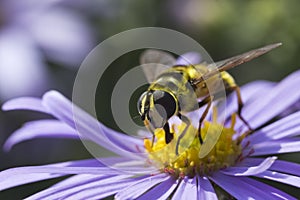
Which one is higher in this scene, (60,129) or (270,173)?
(60,129)

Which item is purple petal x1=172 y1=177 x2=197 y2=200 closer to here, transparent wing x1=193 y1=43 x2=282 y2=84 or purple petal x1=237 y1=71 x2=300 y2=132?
transparent wing x1=193 y1=43 x2=282 y2=84

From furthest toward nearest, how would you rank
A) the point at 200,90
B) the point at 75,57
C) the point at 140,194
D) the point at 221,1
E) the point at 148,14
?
the point at 75,57, the point at 148,14, the point at 221,1, the point at 200,90, the point at 140,194

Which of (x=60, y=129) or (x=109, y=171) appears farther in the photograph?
(x=60, y=129)

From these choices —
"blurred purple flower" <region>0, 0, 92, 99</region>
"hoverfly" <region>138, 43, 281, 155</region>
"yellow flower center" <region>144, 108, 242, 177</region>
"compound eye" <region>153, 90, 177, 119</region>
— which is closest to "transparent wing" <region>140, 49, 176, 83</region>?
"hoverfly" <region>138, 43, 281, 155</region>

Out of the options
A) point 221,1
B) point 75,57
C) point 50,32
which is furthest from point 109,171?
point 50,32

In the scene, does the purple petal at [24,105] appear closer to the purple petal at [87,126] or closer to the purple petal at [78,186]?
the purple petal at [87,126]

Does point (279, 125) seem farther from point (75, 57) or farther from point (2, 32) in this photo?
point (2, 32)
